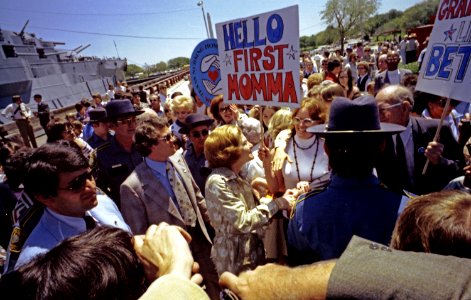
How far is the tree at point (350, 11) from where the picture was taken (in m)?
52.2

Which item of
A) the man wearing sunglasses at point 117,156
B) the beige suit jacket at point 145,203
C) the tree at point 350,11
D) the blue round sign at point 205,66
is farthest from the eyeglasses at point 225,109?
the tree at point 350,11

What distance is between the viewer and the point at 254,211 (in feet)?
7.64

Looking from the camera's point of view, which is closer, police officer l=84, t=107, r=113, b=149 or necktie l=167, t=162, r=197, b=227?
necktie l=167, t=162, r=197, b=227

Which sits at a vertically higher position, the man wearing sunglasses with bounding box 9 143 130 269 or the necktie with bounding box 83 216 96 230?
the man wearing sunglasses with bounding box 9 143 130 269

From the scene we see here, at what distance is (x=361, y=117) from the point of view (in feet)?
5.64

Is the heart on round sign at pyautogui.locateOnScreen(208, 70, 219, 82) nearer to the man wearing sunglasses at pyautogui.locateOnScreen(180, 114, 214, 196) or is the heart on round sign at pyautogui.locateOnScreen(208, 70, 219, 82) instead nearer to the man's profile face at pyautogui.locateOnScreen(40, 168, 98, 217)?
the man wearing sunglasses at pyautogui.locateOnScreen(180, 114, 214, 196)

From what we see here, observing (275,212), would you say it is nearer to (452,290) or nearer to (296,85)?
(296,85)

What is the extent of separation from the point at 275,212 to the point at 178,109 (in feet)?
10.7

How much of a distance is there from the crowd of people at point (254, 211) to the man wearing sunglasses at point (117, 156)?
0.02 metres

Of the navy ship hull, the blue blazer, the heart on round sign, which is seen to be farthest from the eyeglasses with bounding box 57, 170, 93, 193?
the navy ship hull

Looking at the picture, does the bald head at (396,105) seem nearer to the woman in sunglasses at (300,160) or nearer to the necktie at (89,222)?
the woman in sunglasses at (300,160)

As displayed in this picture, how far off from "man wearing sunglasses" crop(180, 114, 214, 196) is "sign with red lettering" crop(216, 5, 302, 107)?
0.40 meters

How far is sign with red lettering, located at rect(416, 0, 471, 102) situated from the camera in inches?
83.6

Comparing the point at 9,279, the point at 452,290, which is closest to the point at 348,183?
the point at 452,290
